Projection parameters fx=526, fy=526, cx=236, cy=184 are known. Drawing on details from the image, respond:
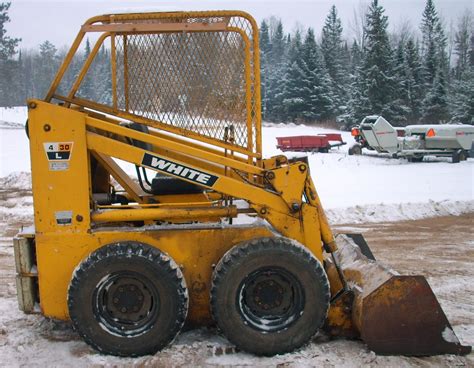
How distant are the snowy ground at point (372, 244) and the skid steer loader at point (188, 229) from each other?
0.17 m

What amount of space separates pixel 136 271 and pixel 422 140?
20.9 meters

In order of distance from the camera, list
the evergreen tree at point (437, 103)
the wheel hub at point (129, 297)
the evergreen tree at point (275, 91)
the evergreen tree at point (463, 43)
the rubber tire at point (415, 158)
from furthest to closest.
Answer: the evergreen tree at point (463, 43), the evergreen tree at point (275, 91), the evergreen tree at point (437, 103), the rubber tire at point (415, 158), the wheel hub at point (129, 297)

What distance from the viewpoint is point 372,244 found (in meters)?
8.55

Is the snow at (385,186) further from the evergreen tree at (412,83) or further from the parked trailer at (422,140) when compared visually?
the evergreen tree at (412,83)

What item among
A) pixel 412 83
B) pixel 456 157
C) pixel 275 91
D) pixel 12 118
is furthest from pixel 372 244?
pixel 275 91

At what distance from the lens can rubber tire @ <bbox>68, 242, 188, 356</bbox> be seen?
415 centimetres

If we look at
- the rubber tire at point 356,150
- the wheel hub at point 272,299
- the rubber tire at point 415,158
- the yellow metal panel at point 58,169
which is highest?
the yellow metal panel at point 58,169

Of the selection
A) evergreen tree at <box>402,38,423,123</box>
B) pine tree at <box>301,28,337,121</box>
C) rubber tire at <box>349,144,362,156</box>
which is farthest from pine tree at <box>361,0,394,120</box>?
rubber tire at <box>349,144,362,156</box>

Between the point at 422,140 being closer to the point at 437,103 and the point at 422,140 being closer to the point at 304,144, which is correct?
the point at 304,144

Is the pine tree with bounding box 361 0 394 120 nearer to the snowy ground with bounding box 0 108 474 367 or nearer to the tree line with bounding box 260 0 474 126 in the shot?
the tree line with bounding box 260 0 474 126

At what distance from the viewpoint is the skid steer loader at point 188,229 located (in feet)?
13.8

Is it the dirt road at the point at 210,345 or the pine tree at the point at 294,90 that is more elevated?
the pine tree at the point at 294,90

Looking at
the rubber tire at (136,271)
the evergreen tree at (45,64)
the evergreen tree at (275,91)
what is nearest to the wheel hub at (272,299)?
the rubber tire at (136,271)

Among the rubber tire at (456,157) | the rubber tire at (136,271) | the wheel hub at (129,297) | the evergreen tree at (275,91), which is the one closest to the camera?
the rubber tire at (136,271)
